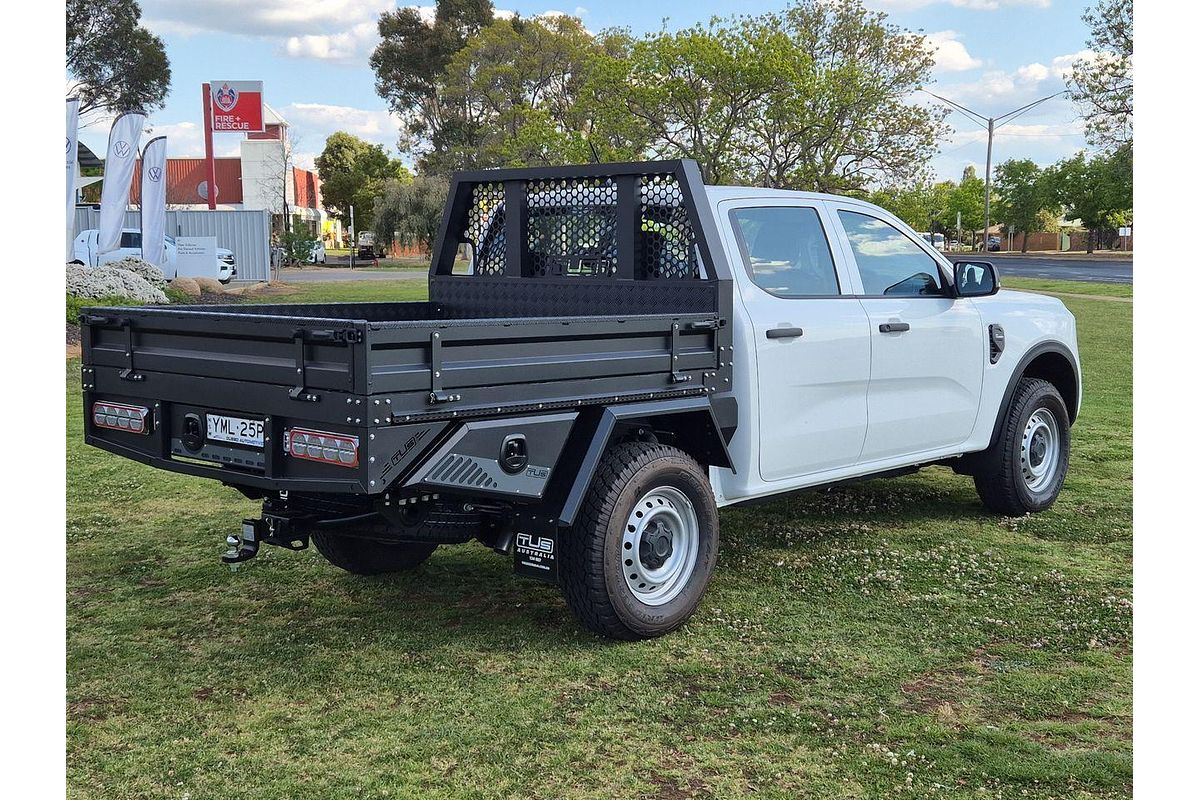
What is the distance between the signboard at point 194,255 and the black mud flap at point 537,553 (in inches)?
1088

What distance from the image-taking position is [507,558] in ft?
20.8

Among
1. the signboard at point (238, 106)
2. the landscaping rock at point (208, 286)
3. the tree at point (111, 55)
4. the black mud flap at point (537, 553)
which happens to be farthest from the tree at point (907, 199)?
the tree at point (111, 55)

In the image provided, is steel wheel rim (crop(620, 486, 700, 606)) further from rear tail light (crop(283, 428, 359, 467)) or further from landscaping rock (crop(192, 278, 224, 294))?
landscaping rock (crop(192, 278, 224, 294))

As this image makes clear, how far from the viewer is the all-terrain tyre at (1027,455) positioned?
7.05 meters

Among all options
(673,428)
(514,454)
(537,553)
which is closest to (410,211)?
(673,428)

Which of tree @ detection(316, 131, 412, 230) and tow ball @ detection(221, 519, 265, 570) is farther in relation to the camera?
tree @ detection(316, 131, 412, 230)

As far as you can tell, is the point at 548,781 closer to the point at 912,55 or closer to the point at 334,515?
the point at 334,515

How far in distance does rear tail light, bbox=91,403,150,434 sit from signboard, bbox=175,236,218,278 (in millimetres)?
26727

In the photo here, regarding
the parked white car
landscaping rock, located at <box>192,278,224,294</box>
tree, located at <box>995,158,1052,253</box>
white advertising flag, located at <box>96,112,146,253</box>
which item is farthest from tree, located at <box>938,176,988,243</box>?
white advertising flag, located at <box>96,112,146,253</box>

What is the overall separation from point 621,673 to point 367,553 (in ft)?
5.83

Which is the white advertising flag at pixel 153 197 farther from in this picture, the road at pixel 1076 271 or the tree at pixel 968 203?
the tree at pixel 968 203

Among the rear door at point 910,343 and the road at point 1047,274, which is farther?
the road at point 1047,274

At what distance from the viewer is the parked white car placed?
89.3 ft

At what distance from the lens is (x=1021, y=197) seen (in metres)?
78.7
